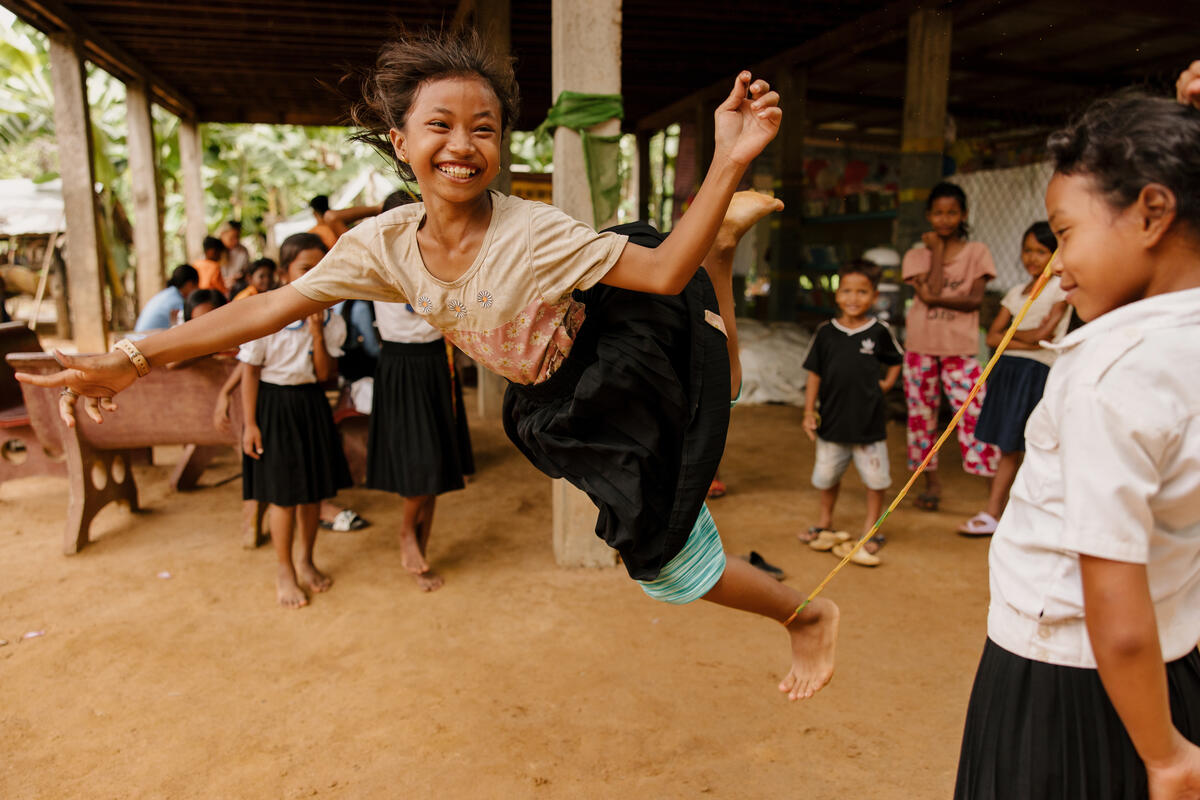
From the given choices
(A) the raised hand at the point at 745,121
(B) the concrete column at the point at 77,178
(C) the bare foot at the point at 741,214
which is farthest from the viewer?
(B) the concrete column at the point at 77,178

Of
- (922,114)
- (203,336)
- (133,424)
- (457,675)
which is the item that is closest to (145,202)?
(133,424)

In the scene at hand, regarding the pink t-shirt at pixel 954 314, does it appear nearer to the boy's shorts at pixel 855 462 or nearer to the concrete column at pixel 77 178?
the boy's shorts at pixel 855 462

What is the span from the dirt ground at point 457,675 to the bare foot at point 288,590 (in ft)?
0.18

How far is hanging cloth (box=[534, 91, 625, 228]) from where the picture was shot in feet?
10.8

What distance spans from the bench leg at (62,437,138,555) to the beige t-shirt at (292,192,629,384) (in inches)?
123

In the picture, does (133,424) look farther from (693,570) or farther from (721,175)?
(721,175)

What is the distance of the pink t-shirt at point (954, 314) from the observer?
4.16 metres

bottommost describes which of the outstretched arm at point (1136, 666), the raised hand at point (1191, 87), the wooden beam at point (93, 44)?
the outstretched arm at point (1136, 666)

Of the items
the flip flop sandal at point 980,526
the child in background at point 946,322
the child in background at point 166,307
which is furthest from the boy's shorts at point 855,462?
→ the child in background at point 166,307

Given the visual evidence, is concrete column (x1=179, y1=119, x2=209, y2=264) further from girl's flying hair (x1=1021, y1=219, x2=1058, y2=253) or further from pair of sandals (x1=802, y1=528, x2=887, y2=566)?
girl's flying hair (x1=1021, y1=219, x2=1058, y2=253)

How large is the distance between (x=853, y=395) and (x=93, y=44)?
26.8 ft

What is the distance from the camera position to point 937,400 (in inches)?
172

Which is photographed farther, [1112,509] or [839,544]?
[839,544]

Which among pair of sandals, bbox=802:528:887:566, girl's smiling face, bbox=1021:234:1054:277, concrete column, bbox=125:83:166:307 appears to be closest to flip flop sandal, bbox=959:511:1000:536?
pair of sandals, bbox=802:528:887:566
